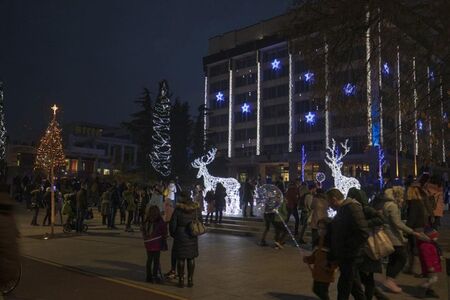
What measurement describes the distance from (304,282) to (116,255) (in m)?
5.75

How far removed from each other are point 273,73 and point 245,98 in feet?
25.5

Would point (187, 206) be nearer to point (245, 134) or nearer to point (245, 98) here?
point (245, 134)

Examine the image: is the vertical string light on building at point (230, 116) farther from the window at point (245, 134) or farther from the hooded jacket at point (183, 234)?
the hooded jacket at point (183, 234)

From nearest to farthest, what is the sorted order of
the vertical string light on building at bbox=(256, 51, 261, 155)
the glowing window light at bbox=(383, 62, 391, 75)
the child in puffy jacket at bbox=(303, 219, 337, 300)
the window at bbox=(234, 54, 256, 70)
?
the child in puffy jacket at bbox=(303, 219, 337, 300), the glowing window light at bbox=(383, 62, 391, 75), the vertical string light on building at bbox=(256, 51, 261, 155), the window at bbox=(234, 54, 256, 70)

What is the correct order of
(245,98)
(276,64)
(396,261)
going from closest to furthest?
(396,261) → (276,64) → (245,98)

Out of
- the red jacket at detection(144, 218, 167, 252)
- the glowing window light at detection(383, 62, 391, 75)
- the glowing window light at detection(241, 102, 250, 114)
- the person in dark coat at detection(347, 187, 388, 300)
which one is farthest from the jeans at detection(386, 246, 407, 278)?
the glowing window light at detection(241, 102, 250, 114)

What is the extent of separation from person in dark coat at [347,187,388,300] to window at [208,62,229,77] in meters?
79.3

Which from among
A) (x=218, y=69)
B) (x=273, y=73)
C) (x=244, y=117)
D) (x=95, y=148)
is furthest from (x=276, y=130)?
(x=95, y=148)

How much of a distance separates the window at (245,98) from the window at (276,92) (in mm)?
2819

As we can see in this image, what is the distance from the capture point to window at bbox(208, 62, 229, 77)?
279ft

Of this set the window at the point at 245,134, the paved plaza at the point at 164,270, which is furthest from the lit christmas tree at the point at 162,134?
the paved plaza at the point at 164,270

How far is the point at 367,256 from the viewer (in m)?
6.74

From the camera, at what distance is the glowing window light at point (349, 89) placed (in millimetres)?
13109

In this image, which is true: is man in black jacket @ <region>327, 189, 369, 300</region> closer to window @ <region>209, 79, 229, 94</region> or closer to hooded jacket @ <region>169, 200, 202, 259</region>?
hooded jacket @ <region>169, 200, 202, 259</region>
